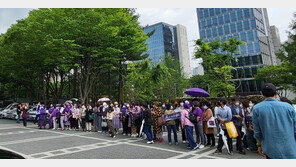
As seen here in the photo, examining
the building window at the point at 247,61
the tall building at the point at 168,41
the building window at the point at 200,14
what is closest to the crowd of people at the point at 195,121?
the building window at the point at 247,61

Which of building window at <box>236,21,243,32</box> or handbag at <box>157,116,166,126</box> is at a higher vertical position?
building window at <box>236,21,243,32</box>

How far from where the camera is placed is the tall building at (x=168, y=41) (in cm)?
9319

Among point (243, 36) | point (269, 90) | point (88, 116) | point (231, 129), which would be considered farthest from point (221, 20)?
point (269, 90)

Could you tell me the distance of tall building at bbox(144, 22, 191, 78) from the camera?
93.2 meters

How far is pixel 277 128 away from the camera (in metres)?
2.87

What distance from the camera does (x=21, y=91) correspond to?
119 ft

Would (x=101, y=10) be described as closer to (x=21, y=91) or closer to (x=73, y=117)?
(x=73, y=117)

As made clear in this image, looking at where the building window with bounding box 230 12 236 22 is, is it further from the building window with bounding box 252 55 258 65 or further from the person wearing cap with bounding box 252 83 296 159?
the person wearing cap with bounding box 252 83 296 159

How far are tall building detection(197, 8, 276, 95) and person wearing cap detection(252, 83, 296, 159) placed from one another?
5463cm

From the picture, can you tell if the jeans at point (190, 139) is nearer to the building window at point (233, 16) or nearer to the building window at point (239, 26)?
the building window at point (239, 26)

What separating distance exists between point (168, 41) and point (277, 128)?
95312 mm

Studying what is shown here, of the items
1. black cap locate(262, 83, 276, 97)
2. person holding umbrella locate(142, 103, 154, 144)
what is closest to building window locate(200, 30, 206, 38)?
person holding umbrella locate(142, 103, 154, 144)

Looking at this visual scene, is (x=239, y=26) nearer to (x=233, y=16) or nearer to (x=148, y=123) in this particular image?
(x=233, y=16)

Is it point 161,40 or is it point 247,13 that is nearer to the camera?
point 247,13
